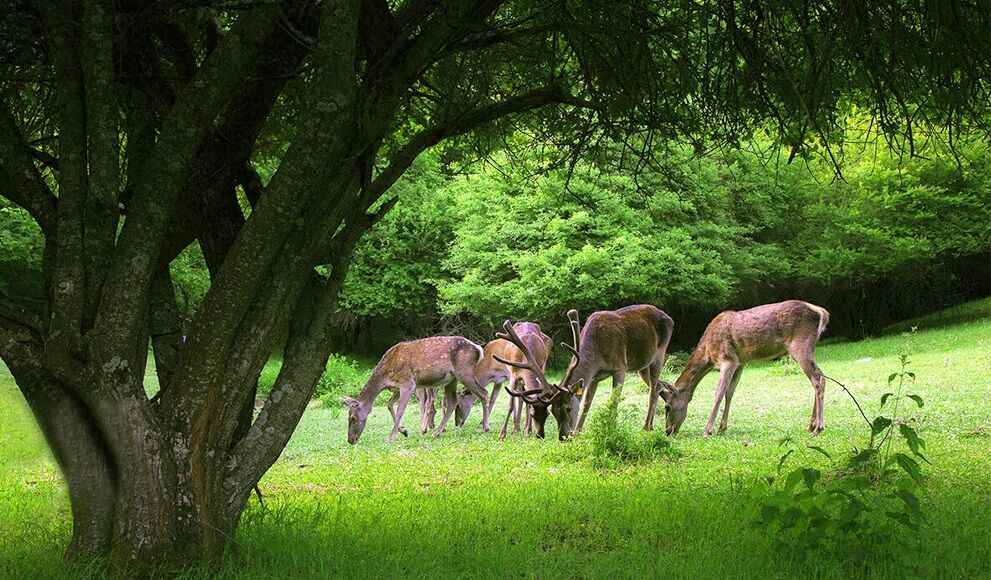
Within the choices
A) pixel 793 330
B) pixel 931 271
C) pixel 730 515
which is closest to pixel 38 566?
pixel 730 515

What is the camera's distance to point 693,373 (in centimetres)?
1167

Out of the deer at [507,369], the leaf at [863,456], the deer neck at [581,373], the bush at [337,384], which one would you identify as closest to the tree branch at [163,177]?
the leaf at [863,456]

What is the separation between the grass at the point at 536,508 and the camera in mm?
4680

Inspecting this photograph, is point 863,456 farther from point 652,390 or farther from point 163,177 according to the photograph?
point 652,390

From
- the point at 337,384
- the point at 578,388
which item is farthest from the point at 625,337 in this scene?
the point at 337,384

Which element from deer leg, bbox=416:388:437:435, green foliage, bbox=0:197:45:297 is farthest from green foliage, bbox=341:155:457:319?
deer leg, bbox=416:388:437:435

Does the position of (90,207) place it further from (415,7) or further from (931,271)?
(931,271)

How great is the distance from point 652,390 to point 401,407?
3.51 m

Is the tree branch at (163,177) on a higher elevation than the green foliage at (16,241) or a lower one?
lower

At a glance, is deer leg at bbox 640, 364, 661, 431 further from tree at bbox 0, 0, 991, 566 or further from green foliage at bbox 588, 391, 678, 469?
tree at bbox 0, 0, 991, 566

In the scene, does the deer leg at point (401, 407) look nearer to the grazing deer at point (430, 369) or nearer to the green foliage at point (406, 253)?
the grazing deer at point (430, 369)

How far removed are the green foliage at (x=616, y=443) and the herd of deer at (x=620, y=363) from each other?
1.98m

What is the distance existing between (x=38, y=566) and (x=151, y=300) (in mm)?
1470

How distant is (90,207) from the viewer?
4273 mm
